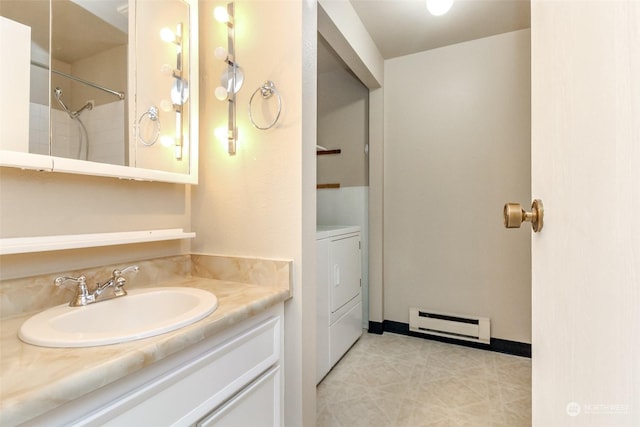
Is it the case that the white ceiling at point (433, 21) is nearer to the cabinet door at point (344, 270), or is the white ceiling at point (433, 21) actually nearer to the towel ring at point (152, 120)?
the towel ring at point (152, 120)

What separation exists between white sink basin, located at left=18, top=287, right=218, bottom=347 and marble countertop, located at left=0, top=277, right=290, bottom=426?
17 millimetres

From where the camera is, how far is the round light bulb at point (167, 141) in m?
1.24

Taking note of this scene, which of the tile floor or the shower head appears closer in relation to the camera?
the shower head

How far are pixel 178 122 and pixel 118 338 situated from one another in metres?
0.94

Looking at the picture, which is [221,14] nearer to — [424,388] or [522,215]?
[522,215]

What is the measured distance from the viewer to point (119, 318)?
0.98 metres

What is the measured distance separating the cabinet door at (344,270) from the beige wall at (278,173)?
707 millimetres

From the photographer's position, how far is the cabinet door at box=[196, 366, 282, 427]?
33.3 inches

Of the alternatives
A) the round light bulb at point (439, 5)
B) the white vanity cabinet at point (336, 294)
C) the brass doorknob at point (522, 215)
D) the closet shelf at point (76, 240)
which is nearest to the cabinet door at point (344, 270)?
the white vanity cabinet at point (336, 294)

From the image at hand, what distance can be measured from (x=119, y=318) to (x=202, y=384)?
15.9 inches

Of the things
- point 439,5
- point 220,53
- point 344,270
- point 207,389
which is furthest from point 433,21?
point 207,389
